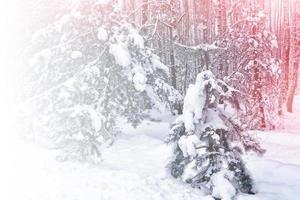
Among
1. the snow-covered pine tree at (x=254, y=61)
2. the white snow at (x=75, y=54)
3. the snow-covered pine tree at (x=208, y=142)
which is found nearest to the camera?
the snow-covered pine tree at (x=208, y=142)

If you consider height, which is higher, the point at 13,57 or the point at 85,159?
the point at 13,57

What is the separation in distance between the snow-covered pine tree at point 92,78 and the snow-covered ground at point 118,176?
104 centimetres

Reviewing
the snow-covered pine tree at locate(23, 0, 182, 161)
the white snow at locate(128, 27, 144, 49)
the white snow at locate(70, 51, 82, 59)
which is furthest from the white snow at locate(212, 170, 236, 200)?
the white snow at locate(70, 51, 82, 59)

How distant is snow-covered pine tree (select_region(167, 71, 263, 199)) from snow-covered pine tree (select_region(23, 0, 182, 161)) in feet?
8.27

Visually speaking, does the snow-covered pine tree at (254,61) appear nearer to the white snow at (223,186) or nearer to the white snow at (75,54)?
the white snow at (75,54)

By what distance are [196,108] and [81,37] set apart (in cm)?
498

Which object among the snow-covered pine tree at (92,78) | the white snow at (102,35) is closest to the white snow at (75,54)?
the snow-covered pine tree at (92,78)

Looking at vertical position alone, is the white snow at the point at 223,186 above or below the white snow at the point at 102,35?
below

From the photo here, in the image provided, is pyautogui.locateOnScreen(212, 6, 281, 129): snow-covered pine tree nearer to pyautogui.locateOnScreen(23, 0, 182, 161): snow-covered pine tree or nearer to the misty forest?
the misty forest

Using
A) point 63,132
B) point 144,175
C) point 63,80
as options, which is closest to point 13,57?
point 63,80

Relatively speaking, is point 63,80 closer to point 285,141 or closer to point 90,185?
point 90,185

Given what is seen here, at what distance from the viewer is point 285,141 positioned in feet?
63.7

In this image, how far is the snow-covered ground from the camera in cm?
1011

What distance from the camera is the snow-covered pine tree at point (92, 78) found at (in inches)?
519
